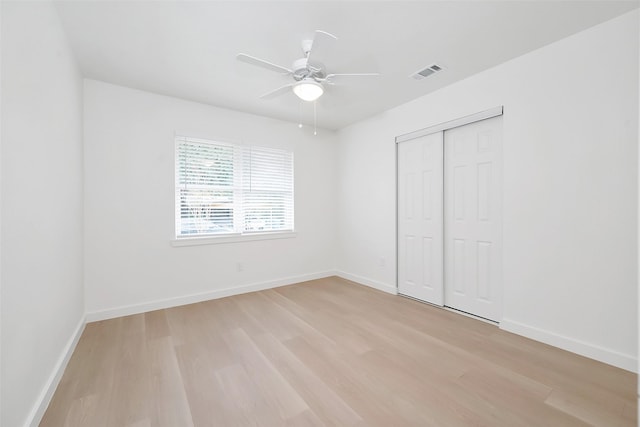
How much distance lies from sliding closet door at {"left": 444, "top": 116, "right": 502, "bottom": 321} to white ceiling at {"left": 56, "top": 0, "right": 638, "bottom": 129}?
2.26 ft

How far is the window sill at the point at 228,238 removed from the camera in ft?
10.9

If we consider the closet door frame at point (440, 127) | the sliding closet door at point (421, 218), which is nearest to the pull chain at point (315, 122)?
the closet door frame at point (440, 127)

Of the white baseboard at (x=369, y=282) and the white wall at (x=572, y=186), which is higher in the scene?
the white wall at (x=572, y=186)

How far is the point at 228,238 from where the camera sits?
364 cm

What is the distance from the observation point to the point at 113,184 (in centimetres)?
293

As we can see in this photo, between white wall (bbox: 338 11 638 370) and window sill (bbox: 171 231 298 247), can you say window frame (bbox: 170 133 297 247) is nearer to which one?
window sill (bbox: 171 231 298 247)

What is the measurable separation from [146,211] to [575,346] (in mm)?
4403

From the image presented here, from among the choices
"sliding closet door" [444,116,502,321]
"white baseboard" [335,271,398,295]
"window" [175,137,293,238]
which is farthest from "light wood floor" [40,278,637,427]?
"window" [175,137,293,238]

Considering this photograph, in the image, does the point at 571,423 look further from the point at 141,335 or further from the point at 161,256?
the point at 161,256

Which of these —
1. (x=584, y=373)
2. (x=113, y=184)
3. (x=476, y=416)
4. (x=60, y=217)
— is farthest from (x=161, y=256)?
(x=584, y=373)

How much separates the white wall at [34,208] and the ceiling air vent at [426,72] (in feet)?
9.63

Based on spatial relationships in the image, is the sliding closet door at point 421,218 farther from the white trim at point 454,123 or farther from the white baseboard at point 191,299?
the white baseboard at point 191,299

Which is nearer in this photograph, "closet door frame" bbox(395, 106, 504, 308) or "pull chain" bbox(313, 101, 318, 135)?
"closet door frame" bbox(395, 106, 504, 308)

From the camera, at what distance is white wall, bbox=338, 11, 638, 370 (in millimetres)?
1930
